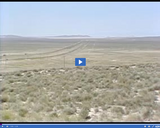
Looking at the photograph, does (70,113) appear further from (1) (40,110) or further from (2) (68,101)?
(2) (68,101)

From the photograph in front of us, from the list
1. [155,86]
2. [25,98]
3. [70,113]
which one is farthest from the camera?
[155,86]

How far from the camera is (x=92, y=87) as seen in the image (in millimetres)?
8062

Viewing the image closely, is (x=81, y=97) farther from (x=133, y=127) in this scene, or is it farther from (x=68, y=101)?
(x=133, y=127)

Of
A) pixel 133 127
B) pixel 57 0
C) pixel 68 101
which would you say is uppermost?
pixel 57 0

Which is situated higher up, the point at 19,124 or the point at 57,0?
the point at 57,0

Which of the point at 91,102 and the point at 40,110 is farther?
the point at 91,102

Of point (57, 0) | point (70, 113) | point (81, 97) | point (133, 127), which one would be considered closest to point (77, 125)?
point (133, 127)

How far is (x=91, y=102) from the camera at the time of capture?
5.76 m

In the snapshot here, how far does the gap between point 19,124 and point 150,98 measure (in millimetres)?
4988

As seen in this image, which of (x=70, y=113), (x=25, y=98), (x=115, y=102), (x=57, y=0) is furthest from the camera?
(x=25, y=98)

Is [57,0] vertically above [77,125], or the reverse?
[57,0]

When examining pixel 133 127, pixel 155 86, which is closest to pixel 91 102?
pixel 155 86

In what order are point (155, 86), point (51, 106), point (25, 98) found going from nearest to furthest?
point (51, 106) → point (25, 98) → point (155, 86)

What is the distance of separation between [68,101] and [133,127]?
448 cm
